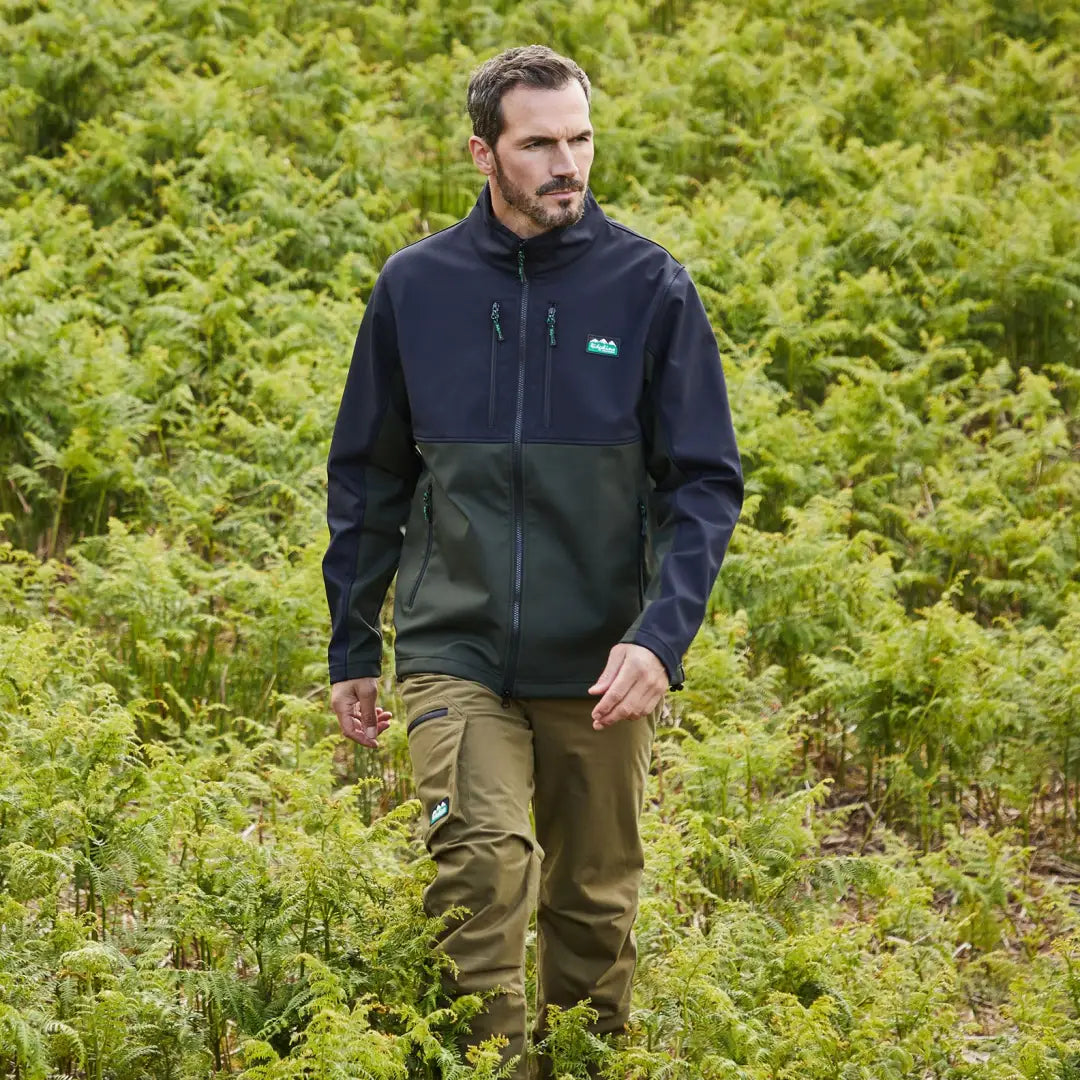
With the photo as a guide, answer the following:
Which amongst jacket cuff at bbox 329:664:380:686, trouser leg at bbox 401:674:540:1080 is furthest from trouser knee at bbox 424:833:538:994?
jacket cuff at bbox 329:664:380:686

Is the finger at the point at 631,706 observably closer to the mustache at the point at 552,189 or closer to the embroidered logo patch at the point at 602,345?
the embroidered logo patch at the point at 602,345

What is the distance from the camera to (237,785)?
5027 mm

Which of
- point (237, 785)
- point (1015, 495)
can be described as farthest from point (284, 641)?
point (1015, 495)

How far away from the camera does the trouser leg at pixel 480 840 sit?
3500 millimetres

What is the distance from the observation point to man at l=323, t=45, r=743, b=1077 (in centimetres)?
360

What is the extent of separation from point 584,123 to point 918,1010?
264 cm

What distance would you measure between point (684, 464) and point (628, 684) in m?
0.62

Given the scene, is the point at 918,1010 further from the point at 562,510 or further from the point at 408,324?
the point at 408,324

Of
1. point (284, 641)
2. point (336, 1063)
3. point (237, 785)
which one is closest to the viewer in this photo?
point (336, 1063)

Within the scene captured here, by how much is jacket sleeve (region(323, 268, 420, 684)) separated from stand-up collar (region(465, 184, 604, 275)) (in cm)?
31

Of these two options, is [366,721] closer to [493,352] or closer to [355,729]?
[355,729]

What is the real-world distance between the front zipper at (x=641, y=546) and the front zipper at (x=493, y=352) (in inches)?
17.4

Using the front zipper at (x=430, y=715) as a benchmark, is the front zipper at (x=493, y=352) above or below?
above

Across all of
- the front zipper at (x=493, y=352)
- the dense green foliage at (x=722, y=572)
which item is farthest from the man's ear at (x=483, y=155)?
the dense green foliage at (x=722, y=572)
